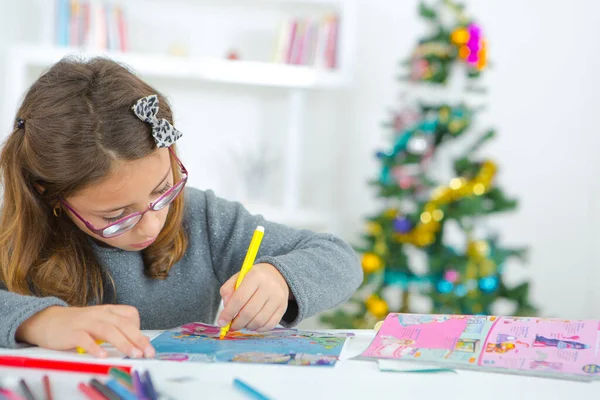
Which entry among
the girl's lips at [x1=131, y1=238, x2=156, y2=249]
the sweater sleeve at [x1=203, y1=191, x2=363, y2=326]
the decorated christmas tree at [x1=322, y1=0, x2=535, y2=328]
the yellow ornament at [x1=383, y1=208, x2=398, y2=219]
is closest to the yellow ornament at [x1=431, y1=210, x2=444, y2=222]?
the decorated christmas tree at [x1=322, y1=0, x2=535, y2=328]

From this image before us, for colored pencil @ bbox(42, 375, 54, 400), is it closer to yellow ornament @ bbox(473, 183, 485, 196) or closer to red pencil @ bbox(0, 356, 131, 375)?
red pencil @ bbox(0, 356, 131, 375)

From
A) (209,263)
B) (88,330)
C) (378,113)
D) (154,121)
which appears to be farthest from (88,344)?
(378,113)

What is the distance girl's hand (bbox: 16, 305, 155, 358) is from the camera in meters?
0.83

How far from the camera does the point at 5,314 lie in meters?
0.91

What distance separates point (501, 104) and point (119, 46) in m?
1.63

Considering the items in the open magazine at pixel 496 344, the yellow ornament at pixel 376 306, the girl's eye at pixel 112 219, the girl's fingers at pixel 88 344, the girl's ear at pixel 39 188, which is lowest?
the yellow ornament at pixel 376 306

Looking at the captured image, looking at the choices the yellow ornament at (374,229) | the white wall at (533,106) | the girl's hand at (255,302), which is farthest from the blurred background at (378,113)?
the girl's hand at (255,302)

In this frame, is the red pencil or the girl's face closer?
the red pencil

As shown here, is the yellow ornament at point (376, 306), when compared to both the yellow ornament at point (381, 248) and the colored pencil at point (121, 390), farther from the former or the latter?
the colored pencil at point (121, 390)

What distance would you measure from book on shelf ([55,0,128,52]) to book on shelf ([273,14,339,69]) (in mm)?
654

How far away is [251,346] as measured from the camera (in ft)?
2.92

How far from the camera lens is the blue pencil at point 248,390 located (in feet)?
2.14

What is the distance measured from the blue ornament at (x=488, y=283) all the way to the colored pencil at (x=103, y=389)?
2037 mm

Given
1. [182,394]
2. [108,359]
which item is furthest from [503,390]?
[108,359]
